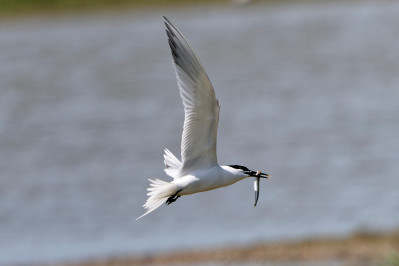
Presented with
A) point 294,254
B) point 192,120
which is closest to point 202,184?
point 192,120

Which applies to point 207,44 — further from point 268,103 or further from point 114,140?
point 114,140

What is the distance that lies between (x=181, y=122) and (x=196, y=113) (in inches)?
609

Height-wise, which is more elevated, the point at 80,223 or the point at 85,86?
the point at 85,86

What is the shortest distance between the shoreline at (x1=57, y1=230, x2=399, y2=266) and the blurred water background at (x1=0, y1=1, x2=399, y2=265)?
0.36 meters

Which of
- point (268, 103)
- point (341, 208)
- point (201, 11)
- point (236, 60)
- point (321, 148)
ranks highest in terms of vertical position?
point (201, 11)

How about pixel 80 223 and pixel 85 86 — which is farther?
pixel 85 86

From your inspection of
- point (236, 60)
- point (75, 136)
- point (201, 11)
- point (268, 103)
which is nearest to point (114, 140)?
point (75, 136)

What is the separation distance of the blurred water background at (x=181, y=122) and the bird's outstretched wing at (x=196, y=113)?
819cm

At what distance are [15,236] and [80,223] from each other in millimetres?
939

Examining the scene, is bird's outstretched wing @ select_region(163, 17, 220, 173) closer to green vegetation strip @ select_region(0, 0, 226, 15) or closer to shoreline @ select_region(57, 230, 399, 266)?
shoreline @ select_region(57, 230, 399, 266)

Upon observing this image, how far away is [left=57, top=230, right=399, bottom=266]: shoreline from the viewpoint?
11.3 metres

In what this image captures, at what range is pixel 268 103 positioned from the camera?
20.7 meters

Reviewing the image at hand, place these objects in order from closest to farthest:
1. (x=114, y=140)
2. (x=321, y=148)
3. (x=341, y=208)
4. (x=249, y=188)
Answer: (x=341, y=208), (x=249, y=188), (x=321, y=148), (x=114, y=140)

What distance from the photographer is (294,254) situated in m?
11.7
